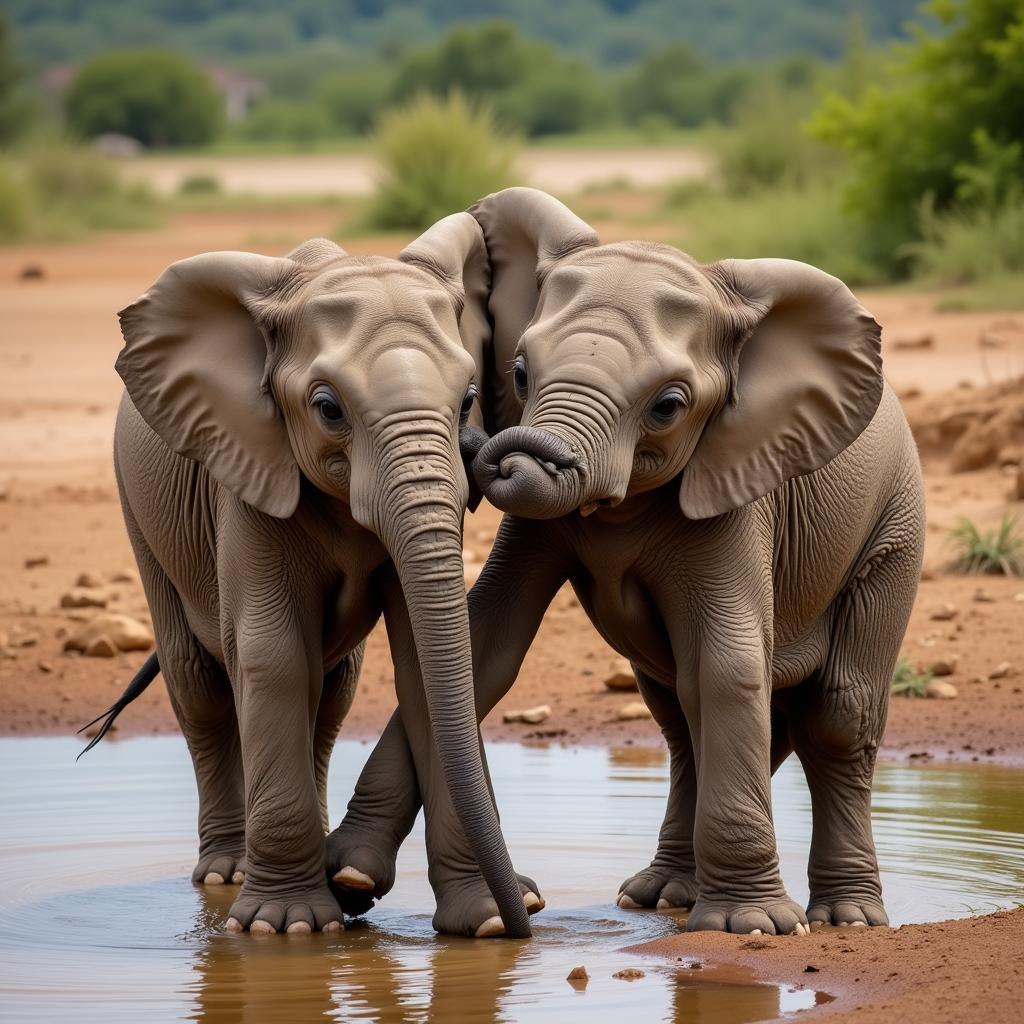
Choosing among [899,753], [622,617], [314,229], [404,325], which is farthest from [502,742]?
[314,229]

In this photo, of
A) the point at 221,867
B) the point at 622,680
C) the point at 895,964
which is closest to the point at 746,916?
the point at 895,964

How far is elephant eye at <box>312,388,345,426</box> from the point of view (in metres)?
6.55

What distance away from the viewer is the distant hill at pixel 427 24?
14150 centimetres

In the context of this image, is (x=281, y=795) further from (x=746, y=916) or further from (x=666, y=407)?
(x=666, y=407)

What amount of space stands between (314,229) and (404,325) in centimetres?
3243

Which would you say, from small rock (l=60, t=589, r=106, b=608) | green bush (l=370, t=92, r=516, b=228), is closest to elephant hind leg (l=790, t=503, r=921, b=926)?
small rock (l=60, t=589, r=106, b=608)

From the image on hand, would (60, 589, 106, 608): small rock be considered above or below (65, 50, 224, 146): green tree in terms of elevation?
below

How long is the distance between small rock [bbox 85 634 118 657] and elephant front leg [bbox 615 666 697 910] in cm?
447

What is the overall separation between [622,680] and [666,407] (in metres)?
5.00

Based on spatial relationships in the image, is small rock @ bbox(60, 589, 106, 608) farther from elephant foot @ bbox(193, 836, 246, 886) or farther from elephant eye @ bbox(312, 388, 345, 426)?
elephant eye @ bbox(312, 388, 345, 426)

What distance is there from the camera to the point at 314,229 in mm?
38625

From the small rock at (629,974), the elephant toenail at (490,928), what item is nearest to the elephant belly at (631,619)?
the elephant toenail at (490,928)

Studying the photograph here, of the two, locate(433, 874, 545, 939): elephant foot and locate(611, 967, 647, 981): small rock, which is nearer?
locate(611, 967, 647, 981): small rock

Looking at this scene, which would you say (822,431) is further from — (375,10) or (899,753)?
(375,10)
